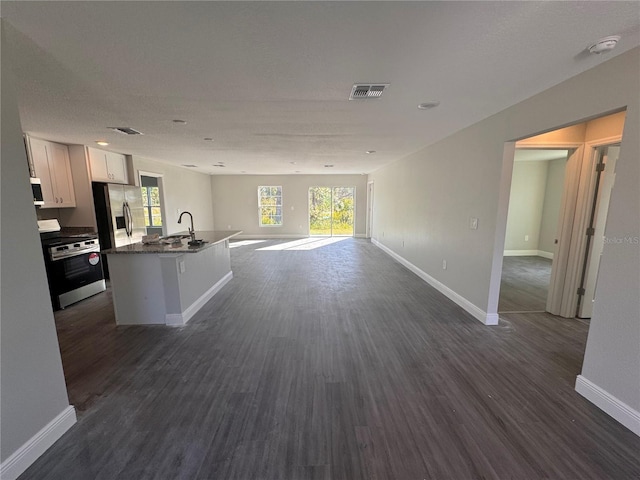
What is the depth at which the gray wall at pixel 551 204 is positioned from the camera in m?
6.26

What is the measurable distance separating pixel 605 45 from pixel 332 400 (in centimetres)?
293

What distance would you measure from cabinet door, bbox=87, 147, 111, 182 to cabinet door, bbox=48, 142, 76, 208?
30 centimetres

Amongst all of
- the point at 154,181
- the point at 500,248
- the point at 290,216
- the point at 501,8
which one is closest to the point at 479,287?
the point at 500,248

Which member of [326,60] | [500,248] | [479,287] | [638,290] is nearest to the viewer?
[638,290]

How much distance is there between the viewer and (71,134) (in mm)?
3781

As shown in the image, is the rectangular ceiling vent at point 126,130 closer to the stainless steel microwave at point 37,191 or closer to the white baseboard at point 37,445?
the stainless steel microwave at point 37,191

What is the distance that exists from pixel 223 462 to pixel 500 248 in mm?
3224

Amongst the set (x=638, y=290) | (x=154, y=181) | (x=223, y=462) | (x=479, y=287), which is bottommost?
(x=223, y=462)

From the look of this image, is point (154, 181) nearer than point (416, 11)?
No

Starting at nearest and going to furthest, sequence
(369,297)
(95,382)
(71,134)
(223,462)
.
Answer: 1. (223,462)
2. (95,382)
3. (71,134)
4. (369,297)

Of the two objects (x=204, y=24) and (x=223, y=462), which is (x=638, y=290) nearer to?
(x=223, y=462)

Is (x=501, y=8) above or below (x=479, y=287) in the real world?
above

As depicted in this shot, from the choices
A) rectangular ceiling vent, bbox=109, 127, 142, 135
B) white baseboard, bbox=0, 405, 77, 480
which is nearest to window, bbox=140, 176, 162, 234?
rectangular ceiling vent, bbox=109, 127, 142, 135

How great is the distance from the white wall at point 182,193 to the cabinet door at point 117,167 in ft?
0.69
